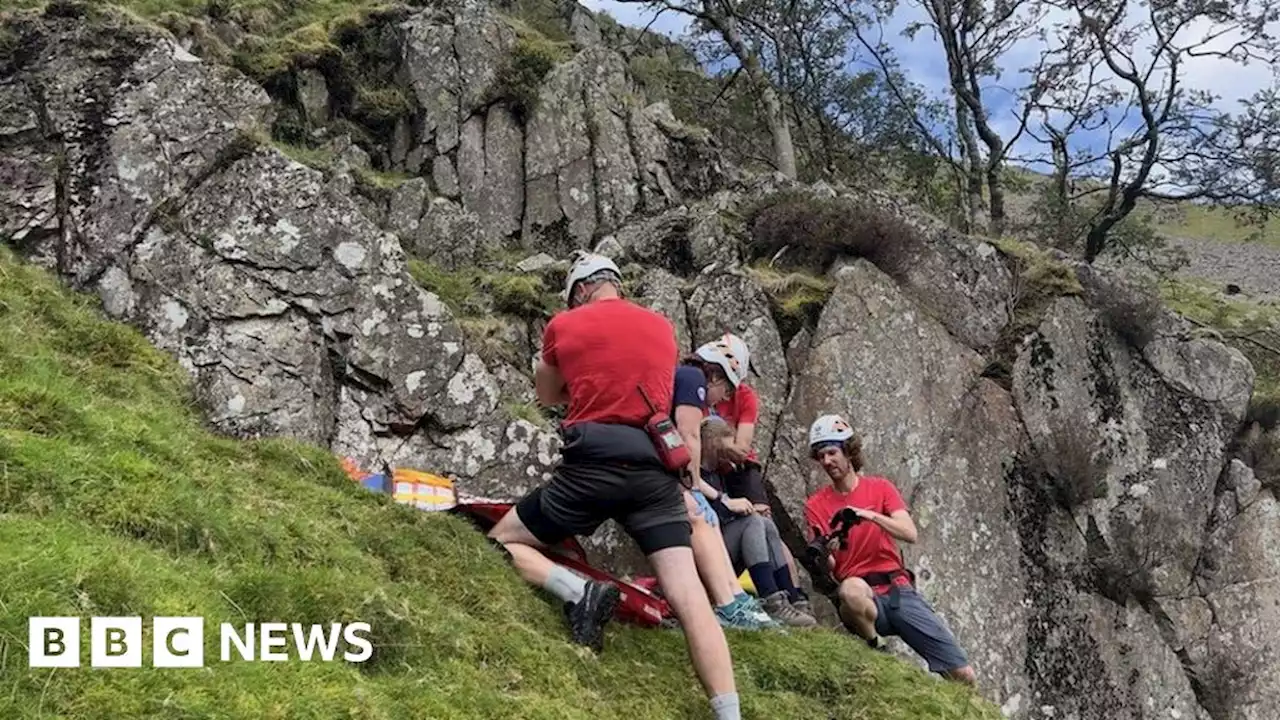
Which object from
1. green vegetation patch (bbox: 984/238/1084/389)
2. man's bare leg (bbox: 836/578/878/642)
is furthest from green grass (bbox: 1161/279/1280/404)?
man's bare leg (bbox: 836/578/878/642)

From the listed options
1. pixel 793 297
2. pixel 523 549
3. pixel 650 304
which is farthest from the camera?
pixel 793 297

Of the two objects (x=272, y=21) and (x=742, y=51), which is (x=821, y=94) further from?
(x=272, y=21)

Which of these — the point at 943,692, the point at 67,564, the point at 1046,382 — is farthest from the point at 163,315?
the point at 1046,382

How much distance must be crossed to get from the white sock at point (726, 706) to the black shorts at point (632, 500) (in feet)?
2.96

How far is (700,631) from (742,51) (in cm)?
1985

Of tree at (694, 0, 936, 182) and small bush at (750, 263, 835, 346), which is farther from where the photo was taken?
tree at (694, 0, 936, 182)

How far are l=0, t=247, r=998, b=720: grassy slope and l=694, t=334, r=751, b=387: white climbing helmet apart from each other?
2.46 m

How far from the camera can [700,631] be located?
17.4ft

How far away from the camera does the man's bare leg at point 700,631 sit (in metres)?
5.24

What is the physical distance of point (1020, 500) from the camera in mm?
12359

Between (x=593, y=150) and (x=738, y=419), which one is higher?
(x=593, y=150)

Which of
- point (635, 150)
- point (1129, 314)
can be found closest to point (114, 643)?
point (635, 150)

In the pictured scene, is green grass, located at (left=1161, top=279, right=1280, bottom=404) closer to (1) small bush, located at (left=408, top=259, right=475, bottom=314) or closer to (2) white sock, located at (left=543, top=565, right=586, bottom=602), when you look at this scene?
(1) small bush, located at (left=408, top=259, right=475, bottom=314)

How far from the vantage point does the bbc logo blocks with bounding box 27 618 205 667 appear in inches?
135
